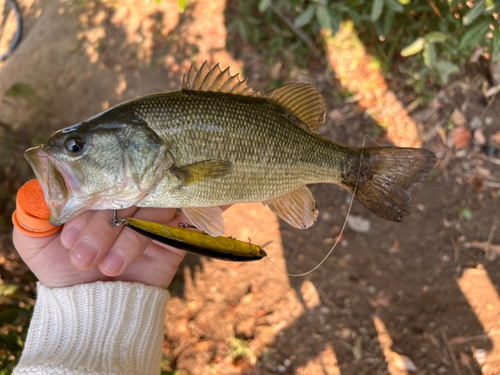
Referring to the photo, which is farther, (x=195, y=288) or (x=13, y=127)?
(x=13, y=127)

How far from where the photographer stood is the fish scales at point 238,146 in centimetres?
160

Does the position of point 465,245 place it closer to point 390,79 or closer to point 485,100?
point 485,100

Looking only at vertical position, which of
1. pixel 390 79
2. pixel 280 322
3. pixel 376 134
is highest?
pixel 390 79

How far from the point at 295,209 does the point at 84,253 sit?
50.5 inches

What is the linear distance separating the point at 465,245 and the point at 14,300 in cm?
454

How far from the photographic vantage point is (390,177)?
1.89 m

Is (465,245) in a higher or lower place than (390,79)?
lower

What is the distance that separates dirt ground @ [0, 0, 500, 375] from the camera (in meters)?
2.86

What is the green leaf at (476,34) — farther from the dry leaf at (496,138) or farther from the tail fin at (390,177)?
the dry leaf at (496,138)

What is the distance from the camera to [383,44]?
3.33 m

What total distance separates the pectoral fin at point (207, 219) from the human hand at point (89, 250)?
0.31 m

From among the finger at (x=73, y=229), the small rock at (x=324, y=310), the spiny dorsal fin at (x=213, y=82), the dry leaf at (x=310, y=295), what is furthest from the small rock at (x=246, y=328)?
the spiny dorsal fin at (x=213, y=82)

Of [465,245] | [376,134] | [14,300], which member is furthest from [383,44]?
[14,300]

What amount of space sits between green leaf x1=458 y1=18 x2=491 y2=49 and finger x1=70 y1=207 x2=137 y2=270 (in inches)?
110
